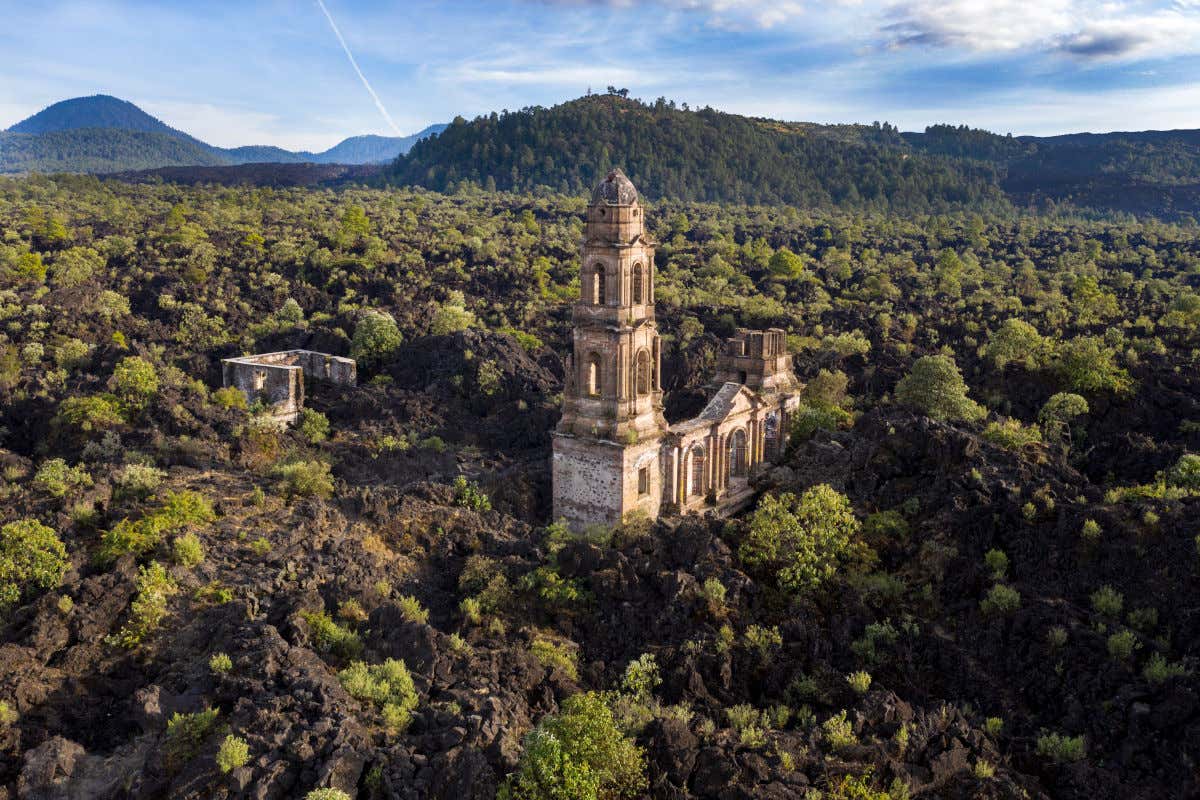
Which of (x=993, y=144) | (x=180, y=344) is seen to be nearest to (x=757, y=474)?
(x=180, y=344)

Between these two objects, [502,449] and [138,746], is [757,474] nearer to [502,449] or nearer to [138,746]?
[502,449]

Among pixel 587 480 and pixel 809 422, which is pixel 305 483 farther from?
pixel 809 422

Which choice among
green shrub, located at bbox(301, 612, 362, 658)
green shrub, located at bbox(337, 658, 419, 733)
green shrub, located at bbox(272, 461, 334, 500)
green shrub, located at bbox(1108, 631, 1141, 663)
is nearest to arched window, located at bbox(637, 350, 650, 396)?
green shrub, located at bbox(272, 461, 334, 500)

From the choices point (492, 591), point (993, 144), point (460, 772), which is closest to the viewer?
point (460, 772)

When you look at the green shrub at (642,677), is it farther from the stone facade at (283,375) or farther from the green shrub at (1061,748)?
the stone facade at (283,375)

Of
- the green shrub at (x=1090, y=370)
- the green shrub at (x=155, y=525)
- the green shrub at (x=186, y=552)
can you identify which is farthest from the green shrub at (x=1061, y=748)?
the green shrub at (x=1090, y=370)

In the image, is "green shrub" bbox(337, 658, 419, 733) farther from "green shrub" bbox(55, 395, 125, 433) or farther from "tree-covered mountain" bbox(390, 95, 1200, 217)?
"tree-covered mountain" bbox(390, 95, 1200, 217)

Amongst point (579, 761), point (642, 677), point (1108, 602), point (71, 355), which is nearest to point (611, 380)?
point (642, 677)
